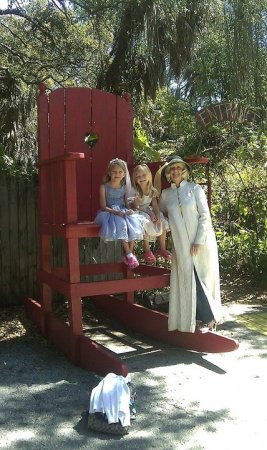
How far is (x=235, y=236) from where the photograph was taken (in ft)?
26.8

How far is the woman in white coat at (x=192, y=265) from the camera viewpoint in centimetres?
462

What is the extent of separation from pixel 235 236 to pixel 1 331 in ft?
13.4

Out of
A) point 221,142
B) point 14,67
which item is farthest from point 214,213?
point 14,67

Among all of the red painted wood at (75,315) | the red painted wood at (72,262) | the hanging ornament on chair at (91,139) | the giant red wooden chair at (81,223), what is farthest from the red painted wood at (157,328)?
the hanging ornament on chair at (91,139)

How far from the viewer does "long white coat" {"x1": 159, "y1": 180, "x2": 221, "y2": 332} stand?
4.62 metres

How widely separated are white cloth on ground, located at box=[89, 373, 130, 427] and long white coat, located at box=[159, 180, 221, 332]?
132 cm

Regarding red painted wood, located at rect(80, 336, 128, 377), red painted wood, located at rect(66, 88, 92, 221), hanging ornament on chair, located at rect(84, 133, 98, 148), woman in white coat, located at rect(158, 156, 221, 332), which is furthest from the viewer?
hanging ornament on chair, located at rect(84, 133, 98, 148)

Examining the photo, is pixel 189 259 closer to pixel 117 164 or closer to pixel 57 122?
pixel 117 164

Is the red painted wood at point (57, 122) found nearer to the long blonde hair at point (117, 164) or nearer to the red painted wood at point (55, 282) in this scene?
the long blonde hair at point (117, 164)

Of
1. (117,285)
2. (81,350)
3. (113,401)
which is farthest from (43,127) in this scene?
(113,401)

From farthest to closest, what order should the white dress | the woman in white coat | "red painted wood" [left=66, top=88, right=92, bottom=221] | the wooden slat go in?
the wooden slat → "red painted wood" [left=66, top=88, right=92, bottom=221] → the white dress → the woman in white coat

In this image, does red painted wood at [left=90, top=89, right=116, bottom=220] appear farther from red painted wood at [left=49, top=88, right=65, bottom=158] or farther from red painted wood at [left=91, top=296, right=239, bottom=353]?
red painted wood at [left=91, top=296, right=239, bottom=353]

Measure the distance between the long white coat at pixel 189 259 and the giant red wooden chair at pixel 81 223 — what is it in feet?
0.78

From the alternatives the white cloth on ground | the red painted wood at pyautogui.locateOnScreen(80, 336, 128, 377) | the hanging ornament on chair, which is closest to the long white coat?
the red painted wood at pyautogui.locateOnScreen(80, 336, 128, 377)
